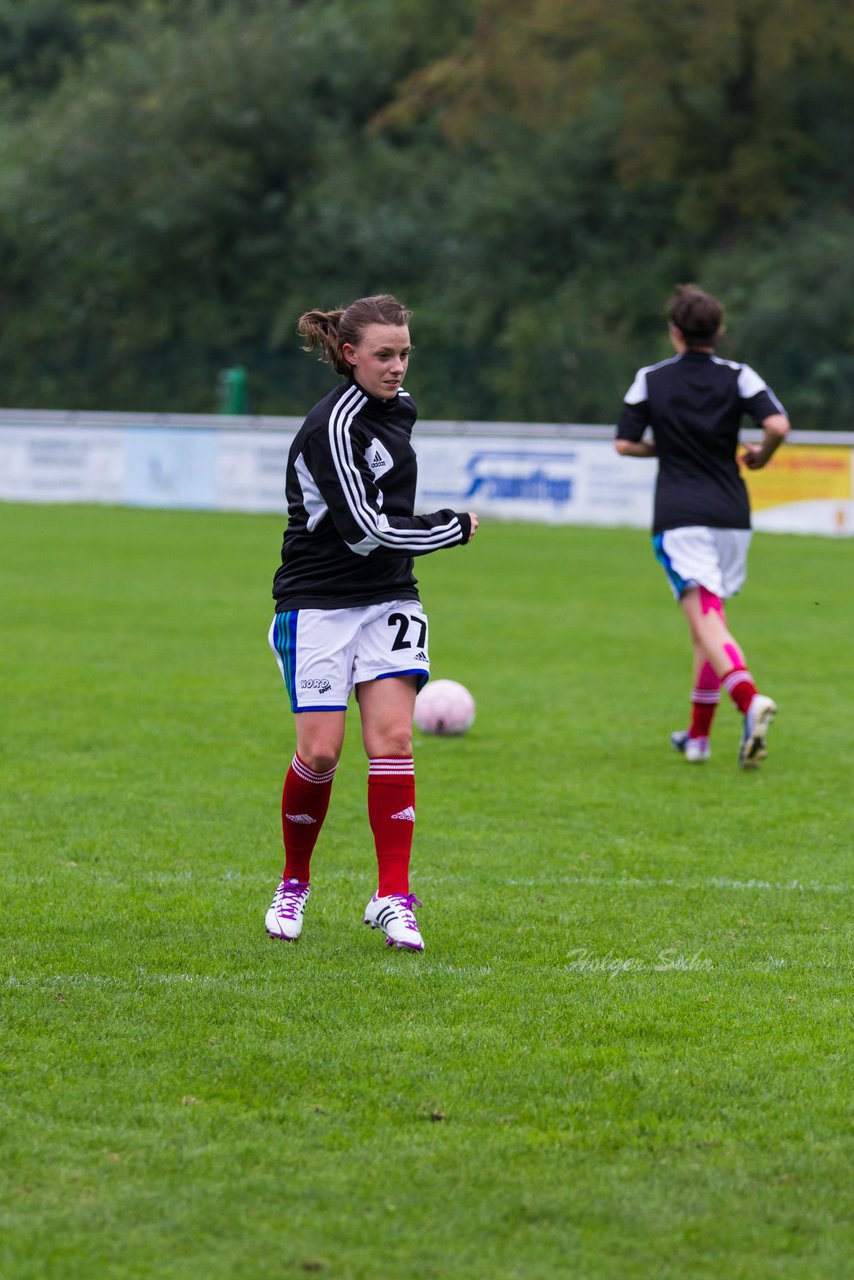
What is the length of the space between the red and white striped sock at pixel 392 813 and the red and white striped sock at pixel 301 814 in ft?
0.51

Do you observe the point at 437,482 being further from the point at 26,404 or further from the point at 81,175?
the point at 81,175

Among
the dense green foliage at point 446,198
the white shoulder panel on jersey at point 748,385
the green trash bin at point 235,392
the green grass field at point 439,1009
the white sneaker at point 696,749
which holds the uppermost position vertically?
the dense green foliage at point 446,198

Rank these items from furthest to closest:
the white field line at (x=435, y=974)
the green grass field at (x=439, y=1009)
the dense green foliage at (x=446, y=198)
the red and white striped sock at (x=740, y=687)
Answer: the dense green foliage at (x=446, y=198) < the red and white striped sock at (x=740, y=687) < the white field line at (x=435, y=974) < the green grass field at (x=439, y=1009)

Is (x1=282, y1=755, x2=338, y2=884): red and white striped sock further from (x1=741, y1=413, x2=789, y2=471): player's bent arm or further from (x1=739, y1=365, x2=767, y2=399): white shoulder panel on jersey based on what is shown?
(x1=739, y1=365, x2=767, y2=399): white shoulder panel on jersey

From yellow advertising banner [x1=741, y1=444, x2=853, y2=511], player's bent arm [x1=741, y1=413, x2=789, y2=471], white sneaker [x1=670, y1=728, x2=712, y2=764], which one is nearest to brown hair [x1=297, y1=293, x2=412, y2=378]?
player's bent arm [x1=741, y1=413, x2=789, y2=471]

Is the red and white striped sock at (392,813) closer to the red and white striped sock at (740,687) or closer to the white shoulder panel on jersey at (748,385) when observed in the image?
the red and white striped sock at (740,687)

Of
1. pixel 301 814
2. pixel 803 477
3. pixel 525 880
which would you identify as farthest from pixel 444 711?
pixel 803 477

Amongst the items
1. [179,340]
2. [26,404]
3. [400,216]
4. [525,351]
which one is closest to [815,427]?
[525,351]

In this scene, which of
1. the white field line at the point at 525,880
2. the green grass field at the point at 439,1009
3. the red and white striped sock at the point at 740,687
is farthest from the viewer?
the red and white striped sock at the point at 740,687

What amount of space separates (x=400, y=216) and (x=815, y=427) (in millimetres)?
14432

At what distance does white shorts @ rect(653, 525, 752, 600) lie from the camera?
8406 millimetres

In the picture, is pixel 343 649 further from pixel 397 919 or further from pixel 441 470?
pixel 441 470

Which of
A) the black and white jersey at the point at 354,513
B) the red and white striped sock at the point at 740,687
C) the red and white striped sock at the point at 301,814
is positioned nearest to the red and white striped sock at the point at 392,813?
the red and white striped sock at the point at 301,814

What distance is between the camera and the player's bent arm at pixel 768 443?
7.79 meters
